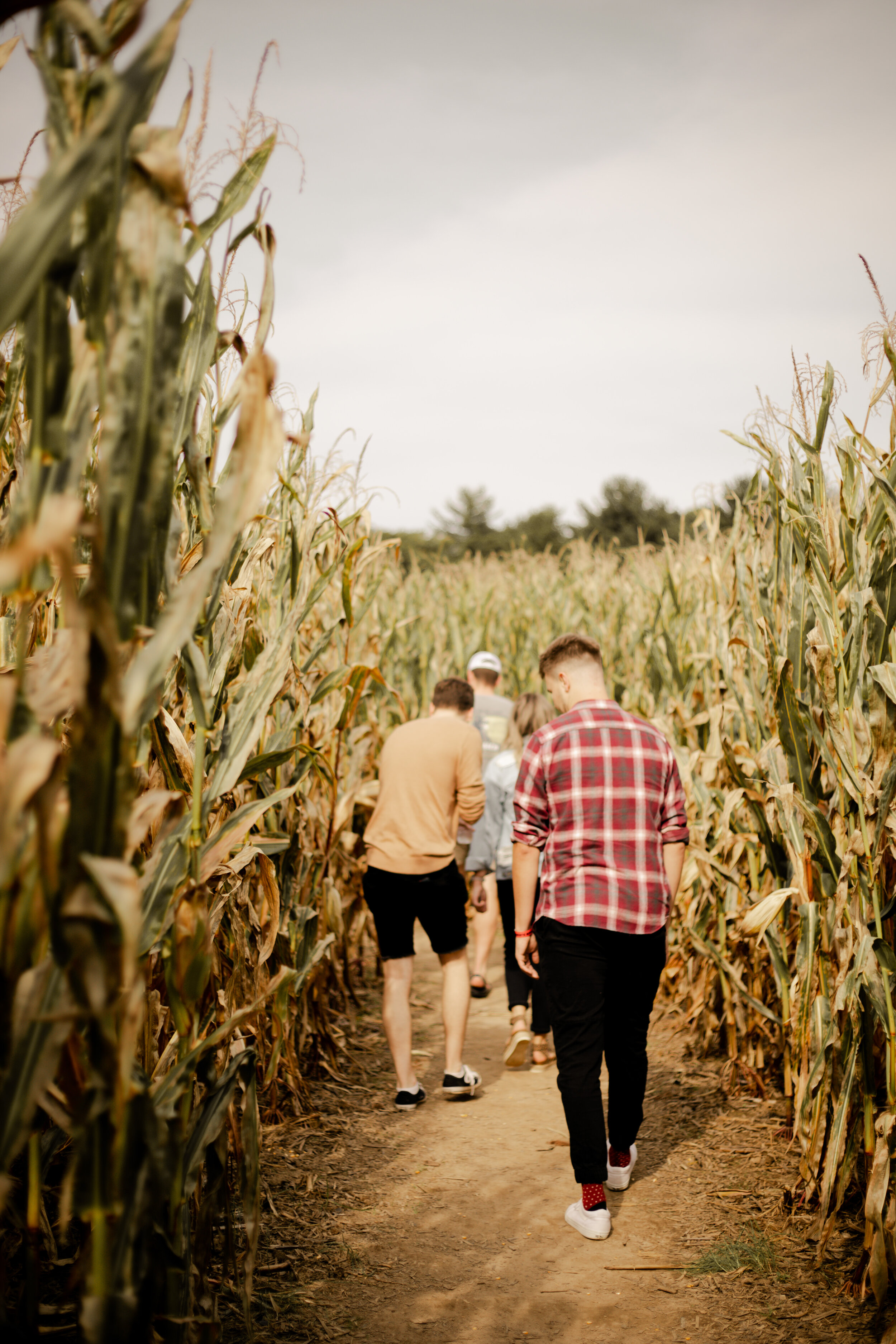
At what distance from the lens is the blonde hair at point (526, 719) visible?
15.7 feet

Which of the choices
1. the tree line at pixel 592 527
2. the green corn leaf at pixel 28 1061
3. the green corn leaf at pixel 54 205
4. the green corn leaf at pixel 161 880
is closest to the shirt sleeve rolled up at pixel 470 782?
the green corn leaf at pixel 161 880

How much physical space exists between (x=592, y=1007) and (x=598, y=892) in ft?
1.22

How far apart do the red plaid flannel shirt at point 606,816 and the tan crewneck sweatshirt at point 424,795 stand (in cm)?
96

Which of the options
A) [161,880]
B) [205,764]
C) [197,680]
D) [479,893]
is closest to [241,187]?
[197,680]

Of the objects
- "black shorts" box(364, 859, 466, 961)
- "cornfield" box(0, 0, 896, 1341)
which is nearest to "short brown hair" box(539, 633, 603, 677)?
"cornfield" box(0, 0, 896, 1341)

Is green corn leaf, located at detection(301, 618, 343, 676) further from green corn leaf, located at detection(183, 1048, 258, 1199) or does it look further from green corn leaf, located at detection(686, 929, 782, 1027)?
green corn leaf, located at detection(686, 929, 782, 1027)

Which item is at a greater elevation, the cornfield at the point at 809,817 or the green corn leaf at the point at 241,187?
the green corn leaf at the point at 241,187

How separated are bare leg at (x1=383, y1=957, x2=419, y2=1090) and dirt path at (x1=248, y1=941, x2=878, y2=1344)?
0.19 m

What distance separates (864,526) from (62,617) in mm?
2194

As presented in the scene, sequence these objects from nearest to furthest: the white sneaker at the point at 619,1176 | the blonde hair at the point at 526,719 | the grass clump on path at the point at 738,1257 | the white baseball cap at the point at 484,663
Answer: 1. the grass clump on path at the point at 738,1257
2. the white sneaker at the point at 619,1176
3. the blonde hair at the point at 526,719
4. the white baseball cap at the point at 484,663

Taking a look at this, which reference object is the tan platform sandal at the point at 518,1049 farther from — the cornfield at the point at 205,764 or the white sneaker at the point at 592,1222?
the white sneaker at the point at 592,1222

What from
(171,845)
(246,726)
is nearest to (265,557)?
(246,726)

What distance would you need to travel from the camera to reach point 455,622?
8.38m

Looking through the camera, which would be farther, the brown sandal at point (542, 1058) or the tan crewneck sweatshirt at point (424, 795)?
the brown sandal at point (542, 1058)
